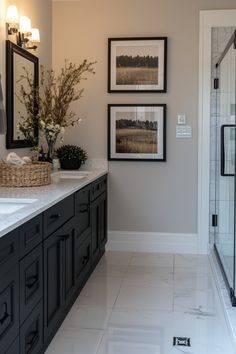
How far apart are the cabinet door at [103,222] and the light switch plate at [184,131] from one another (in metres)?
0.95

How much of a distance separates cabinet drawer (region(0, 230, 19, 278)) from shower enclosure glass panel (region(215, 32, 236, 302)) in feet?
5.75

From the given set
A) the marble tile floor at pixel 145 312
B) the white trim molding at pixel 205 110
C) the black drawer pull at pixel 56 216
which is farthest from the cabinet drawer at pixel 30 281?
the white trim molding at pixel 205 110

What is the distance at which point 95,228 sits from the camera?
380cm

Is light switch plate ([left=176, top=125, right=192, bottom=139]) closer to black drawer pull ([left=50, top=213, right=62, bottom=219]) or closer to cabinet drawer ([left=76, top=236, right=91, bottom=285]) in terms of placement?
cabinet drawer ([left=76, top=236, right=91, bottom=285])

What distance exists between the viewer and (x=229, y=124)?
3943 millimetres

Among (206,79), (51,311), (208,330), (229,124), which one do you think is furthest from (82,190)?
(206,79)

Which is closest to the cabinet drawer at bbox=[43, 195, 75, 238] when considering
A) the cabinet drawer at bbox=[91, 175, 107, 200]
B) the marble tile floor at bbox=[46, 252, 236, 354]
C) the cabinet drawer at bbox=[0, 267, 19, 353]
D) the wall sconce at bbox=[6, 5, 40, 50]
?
the cabinet drawer at bbox=[0, 267, 19, 353]

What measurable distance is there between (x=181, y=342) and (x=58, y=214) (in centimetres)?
103

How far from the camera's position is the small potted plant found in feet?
14.0

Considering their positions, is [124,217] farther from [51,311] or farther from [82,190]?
[51,311]

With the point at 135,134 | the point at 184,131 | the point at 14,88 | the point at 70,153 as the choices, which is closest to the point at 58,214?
the point at 14,88

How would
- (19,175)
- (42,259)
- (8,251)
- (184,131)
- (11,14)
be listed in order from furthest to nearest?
(184,131)
(11,14)
(19,175)
(42,259)
(8,251)

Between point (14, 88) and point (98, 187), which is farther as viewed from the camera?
point (98, 187)

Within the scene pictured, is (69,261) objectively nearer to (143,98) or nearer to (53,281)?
(53,281)
